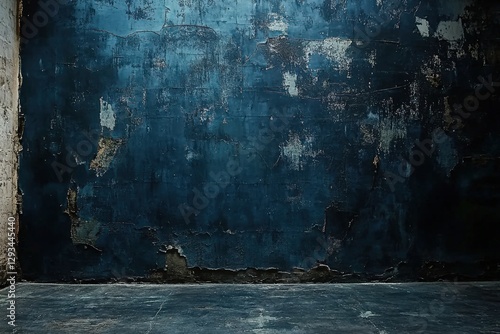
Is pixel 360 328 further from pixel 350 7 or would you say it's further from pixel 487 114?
pixel 350 7

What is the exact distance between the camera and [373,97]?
3.94 metres

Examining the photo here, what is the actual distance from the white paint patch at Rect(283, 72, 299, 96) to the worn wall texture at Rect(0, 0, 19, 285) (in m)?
2.43

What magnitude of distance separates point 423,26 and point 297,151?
1.68m

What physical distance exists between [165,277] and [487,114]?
3.35 m

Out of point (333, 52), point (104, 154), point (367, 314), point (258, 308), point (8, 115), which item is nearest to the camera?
point (367, 314)

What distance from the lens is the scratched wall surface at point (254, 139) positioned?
3.82 metres

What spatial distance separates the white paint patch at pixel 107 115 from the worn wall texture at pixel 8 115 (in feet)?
2.50

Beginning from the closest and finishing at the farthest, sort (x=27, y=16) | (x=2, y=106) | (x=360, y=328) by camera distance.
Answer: (x=360, y=328)
(x=2, y=106)
(x=27, y=16)

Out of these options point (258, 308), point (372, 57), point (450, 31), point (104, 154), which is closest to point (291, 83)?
point (372, 57)

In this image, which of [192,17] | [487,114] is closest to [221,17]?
[192,17]

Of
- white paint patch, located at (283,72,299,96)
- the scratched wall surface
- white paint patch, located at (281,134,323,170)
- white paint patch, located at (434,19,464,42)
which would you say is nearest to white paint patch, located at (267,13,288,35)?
the scratched wall surface

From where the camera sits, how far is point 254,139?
12.7ft

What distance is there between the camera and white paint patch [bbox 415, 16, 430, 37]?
3.98 metres

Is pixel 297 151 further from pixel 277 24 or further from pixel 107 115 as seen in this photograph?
pixel 107 115
